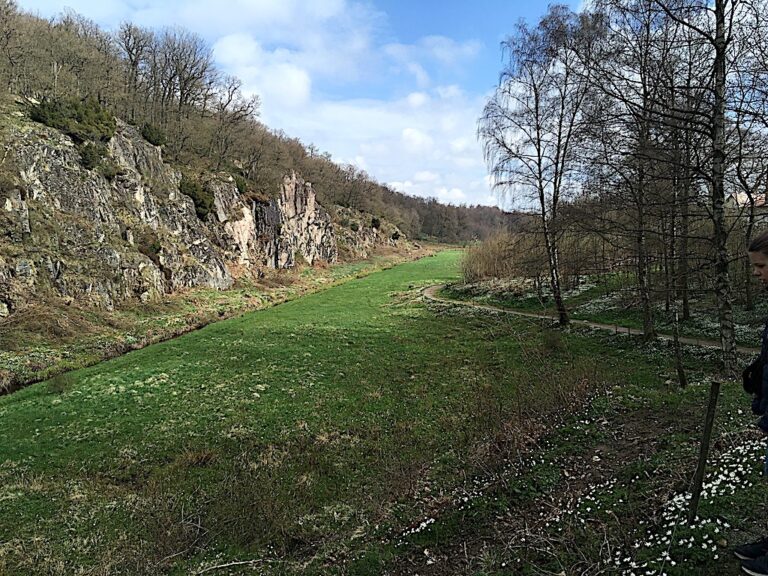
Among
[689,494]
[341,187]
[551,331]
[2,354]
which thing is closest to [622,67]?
[689,494]

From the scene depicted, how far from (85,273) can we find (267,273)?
17929 mm

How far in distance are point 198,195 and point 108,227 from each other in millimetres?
10010

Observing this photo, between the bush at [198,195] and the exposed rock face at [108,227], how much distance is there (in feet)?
1.81

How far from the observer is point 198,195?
3409cm

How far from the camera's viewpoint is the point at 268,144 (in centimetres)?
4994

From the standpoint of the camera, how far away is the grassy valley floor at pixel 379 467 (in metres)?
4.75

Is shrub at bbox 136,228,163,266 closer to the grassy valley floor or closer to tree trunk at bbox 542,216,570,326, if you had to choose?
the grassy valley floor

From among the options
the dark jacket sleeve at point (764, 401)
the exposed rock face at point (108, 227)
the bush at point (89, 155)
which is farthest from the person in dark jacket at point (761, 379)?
the bush at point (89, 155)

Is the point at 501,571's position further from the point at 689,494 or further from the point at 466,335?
the point at 466,335

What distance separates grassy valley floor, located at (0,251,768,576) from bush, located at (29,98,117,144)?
18.6 metres

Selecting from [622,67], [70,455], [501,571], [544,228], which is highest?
[622,67]

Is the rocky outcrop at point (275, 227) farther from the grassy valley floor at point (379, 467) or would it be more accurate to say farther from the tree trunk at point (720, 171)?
the tree trunk at point (720, 171)

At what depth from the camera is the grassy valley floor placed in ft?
15.6

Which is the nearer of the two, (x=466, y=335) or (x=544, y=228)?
(x=544, y=228)
